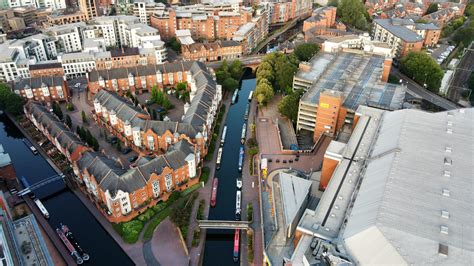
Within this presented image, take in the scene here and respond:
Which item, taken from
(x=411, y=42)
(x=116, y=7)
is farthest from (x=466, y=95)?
(x=116, y=7)

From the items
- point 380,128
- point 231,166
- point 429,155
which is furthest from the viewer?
point 231,166

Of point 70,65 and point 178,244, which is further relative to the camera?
point 70,65

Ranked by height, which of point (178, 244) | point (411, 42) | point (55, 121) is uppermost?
point (411, 42)

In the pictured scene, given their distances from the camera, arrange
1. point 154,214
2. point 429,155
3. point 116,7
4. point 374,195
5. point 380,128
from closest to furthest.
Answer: point 374,195
point 429,155
point 154,214
point 380,128
point 116,7

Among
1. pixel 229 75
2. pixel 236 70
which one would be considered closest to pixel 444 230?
pixel 229 75

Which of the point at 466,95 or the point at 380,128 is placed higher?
the point at 380,128

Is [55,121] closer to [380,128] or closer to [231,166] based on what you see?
[231,166]
